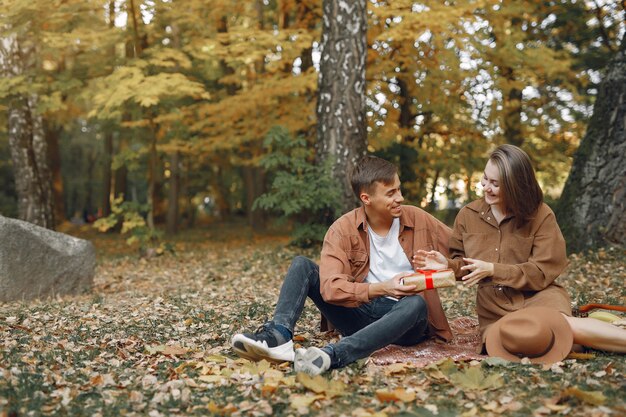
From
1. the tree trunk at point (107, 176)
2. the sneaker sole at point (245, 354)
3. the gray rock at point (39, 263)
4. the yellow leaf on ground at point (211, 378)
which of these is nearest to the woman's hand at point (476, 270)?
the sneaker sole at point (245, 354)

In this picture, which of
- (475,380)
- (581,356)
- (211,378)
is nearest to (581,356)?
(581,356)

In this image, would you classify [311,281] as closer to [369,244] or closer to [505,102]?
[369,244]

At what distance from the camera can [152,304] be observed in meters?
6.33

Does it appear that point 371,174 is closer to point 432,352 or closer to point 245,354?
point 432,352

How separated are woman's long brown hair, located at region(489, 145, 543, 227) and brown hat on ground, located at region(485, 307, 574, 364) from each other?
60 centimetres

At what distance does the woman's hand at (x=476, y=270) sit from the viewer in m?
3.78

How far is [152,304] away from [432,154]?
8.59 m

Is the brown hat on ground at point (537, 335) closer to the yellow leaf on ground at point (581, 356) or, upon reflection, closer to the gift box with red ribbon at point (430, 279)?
the yellow leaf on ground at point (581, 356)

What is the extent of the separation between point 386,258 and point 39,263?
4.67 meters

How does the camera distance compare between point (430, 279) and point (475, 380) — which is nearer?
point (475, 380)

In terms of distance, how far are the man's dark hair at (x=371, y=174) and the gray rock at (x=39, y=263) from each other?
180 inches

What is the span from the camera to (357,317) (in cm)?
426

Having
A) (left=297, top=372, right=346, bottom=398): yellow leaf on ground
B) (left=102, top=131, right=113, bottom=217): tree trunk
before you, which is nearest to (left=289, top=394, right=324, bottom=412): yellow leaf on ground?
(left=297, top=372, right=346, bottom=398): yellow leaf on ground

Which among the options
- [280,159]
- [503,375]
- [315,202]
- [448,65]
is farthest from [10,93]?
[503,375]
